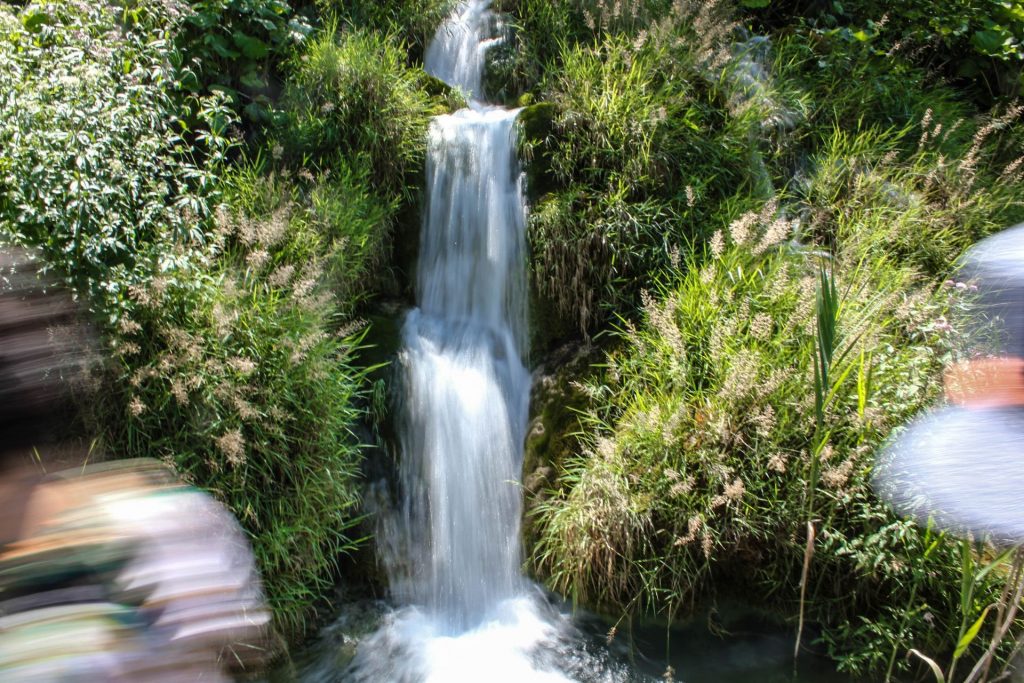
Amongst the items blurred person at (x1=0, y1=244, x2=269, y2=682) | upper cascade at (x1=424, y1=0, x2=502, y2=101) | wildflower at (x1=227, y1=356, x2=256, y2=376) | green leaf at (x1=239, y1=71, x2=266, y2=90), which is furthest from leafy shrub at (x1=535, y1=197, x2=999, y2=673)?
green leaf at (x1=239, y1=71, x2=266, y2=90)

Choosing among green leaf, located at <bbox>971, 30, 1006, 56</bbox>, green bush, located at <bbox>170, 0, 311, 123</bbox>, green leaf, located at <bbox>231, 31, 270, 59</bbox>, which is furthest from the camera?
green leaf, located at <bbox>971, 30, 1006, 56</bbox>

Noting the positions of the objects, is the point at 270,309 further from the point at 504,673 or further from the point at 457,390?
the point at 504,673

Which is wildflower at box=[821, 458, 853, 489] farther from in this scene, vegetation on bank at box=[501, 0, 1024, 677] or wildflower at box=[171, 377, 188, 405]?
wildflower at box=[171, 377, 188, 405]

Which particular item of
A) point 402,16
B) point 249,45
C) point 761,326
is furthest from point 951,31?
point 249,45

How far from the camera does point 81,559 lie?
1228mm

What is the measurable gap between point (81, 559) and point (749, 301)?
3.83 metres

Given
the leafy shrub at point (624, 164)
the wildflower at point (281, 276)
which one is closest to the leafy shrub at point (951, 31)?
the leafy shrub at point (624, 164)

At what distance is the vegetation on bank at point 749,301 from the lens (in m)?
3.65

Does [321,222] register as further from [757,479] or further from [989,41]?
[989,41]

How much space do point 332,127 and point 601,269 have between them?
2248 millimetres

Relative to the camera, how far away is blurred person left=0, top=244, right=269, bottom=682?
1.15m

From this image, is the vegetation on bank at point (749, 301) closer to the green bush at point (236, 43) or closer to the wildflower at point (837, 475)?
the wildflower at point (837, 475)

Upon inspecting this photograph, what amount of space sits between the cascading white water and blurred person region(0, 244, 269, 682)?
8.88 feet

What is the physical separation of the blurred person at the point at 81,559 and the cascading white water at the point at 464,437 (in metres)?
2.71
